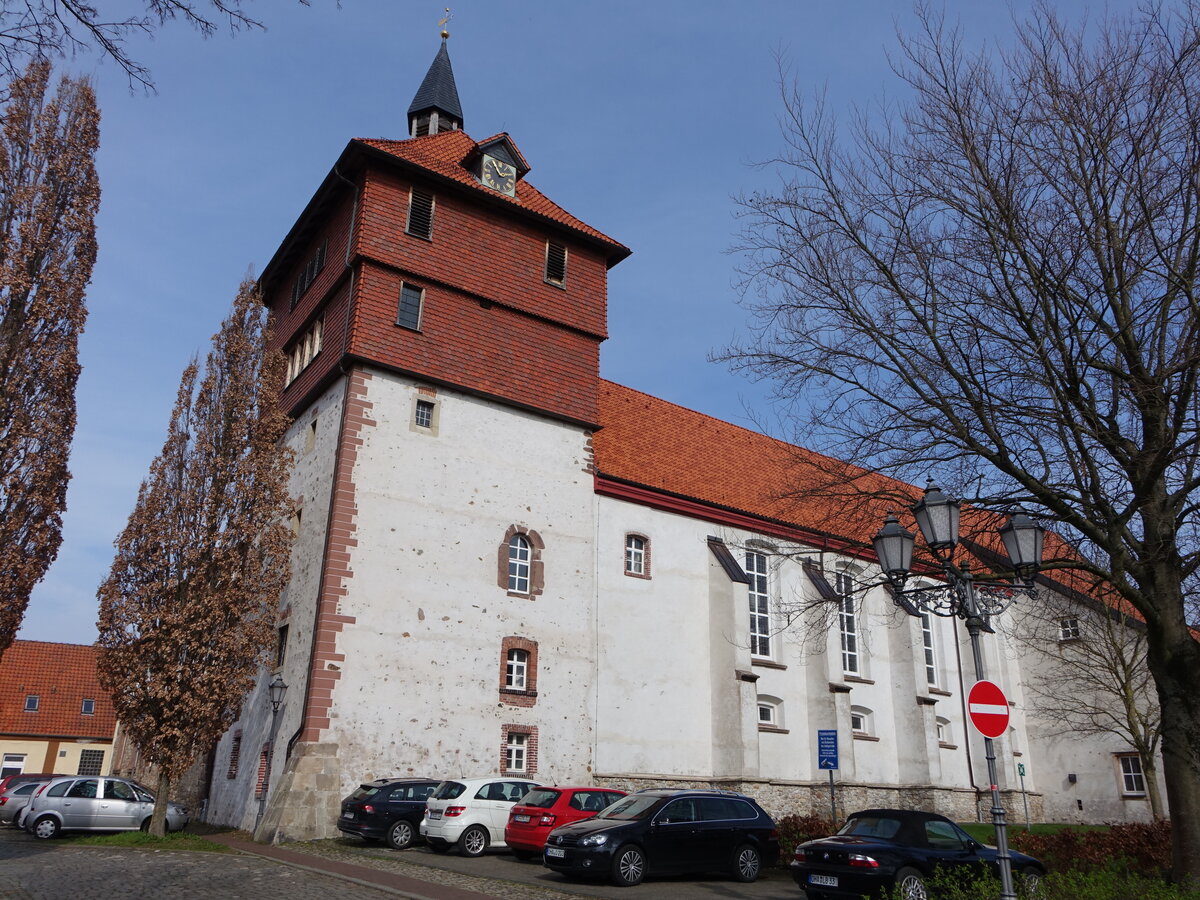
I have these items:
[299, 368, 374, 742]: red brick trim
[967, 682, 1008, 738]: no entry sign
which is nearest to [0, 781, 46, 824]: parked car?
[299, 368, 374, 742]: red brick trim

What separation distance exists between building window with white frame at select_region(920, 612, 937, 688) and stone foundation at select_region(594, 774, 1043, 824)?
3.70 metres

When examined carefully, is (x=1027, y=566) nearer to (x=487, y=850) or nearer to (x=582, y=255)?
(x=487, y=850)

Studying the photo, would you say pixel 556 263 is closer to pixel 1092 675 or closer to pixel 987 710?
pixel 987 710

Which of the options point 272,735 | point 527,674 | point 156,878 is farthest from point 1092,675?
point 156,878

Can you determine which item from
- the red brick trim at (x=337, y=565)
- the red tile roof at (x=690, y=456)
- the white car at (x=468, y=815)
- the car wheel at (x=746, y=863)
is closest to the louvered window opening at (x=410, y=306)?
the red brick trim at (x=337, y=565)

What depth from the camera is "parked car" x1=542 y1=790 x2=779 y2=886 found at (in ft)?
44.4

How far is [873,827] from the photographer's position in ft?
41.6

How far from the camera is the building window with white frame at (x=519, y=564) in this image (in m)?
22.4

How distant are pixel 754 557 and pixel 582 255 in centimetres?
1014

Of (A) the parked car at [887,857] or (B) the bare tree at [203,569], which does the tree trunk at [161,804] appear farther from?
(A) the parked car at [887,857]

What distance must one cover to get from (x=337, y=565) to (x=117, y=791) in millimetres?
7507

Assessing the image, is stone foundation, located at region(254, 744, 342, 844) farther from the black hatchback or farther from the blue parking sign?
the blue parking sign

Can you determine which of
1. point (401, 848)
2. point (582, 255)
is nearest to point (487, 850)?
point (401, 848)

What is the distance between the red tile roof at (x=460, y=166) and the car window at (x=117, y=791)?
51.3ft
